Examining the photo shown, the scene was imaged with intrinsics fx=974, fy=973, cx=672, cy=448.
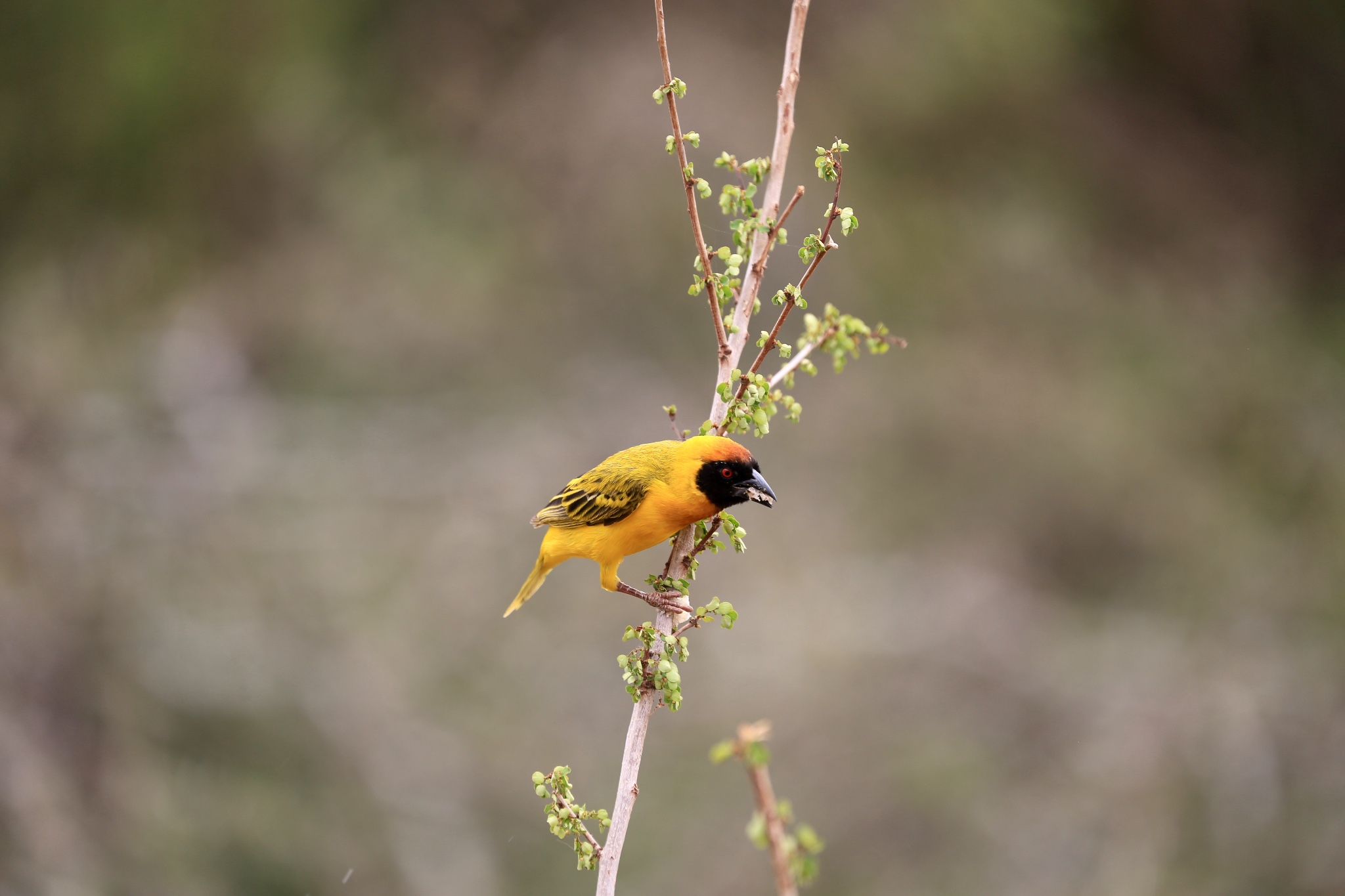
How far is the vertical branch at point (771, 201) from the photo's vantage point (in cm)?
234

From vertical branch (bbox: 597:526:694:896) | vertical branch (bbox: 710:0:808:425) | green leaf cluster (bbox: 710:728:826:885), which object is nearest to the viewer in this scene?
green leaf cluster (bbox: 710:728:826:885)

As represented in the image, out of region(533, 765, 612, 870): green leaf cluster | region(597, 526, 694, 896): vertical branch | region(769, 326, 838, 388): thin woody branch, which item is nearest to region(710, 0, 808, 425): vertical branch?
region(769, 326, 838, 388): thin woody branch

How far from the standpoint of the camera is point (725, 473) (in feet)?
9.37

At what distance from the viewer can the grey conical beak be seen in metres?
2.88

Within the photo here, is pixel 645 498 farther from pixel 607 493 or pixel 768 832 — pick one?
pixel 768 832

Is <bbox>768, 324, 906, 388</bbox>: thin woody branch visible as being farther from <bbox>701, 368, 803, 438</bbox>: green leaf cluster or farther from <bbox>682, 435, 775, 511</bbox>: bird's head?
<bbox>682, 435, 775, 511</bbox>: bird's head

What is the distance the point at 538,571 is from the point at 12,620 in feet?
18.0

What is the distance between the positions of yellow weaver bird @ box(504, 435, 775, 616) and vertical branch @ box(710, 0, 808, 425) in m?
0.30

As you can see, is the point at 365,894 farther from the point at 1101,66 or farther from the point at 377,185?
the point at 1101,66

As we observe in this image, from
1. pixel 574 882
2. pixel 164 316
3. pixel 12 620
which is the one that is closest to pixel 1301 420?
pixel 574 882

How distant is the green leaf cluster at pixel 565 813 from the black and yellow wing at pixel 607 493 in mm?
1125

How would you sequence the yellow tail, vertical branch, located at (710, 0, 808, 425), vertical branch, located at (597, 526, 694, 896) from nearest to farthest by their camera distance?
vertical branch, located at (597, 526, 694, 896) < vertical branch, located at (710, 0, 808, 425) < the yellow tail

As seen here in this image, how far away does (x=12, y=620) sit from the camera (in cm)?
707

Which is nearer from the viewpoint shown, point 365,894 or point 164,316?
point 365,894
